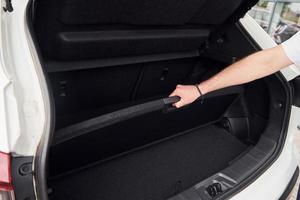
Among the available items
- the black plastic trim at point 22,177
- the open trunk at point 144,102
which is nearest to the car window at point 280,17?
the open trunk at point 144,102

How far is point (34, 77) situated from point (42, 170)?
219mm

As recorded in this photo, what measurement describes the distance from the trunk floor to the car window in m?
3.42

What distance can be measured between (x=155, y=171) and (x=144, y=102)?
1.22ft

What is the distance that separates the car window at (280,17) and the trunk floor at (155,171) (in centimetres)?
342

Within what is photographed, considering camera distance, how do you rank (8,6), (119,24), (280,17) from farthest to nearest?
(280,17)
(119,24)
(8,6)

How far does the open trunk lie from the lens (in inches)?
38.6

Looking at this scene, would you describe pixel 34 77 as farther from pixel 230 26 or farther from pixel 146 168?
pixel 230 26

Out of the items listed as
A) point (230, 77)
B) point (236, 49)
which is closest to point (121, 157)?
point (230, 77)

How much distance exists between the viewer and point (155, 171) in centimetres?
142

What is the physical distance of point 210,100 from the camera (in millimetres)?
1388

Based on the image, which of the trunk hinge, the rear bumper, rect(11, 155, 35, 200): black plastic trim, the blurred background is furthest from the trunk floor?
the blurred background

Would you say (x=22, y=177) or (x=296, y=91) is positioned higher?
(x=22, y=177)

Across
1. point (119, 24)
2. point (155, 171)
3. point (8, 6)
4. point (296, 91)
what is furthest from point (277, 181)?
point (8, 6)

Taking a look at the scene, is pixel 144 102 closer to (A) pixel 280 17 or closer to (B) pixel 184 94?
(B) pixel 184 94
